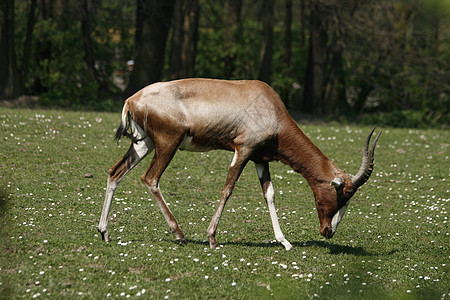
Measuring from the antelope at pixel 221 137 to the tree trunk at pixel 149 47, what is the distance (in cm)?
1351

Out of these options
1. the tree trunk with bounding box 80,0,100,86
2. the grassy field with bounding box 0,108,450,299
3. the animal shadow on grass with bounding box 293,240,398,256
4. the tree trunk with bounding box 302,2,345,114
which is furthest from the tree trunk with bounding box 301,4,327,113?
the animal shadow on grass with bounding box 293,240,398,256

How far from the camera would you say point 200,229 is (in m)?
8.53

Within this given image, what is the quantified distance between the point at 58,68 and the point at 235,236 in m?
15.9

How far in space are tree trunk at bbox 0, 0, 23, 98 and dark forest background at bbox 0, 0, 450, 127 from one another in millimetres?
46

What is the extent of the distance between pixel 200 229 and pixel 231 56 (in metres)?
16.7

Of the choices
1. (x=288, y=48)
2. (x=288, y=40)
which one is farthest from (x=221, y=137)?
(x=288, y=40)

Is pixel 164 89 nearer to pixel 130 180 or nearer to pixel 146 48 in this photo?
pixel 130 180

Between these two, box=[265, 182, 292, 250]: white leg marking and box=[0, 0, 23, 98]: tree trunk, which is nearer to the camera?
box=[265, 182, 292, 250]: white leg marking

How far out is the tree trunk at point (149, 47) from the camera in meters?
20.8

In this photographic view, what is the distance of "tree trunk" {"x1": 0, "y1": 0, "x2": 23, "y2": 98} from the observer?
18859mm

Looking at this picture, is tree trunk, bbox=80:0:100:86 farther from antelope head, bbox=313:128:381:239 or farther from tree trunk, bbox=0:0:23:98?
antelope head, bbox=313:128:381:239

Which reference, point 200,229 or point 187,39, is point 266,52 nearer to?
point 187,39

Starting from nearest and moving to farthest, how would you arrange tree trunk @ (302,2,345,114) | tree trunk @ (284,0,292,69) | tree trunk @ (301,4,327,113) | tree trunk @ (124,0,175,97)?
tree trunk @ (124,0,175,97) → tree trunk @ (302,2,345,114) → tree trunk @ (301,4,327,113) → tree trunk @ (284,0,292,69)

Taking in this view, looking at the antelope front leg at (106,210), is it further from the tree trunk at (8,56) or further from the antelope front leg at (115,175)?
the tree trunk at (8,56)
